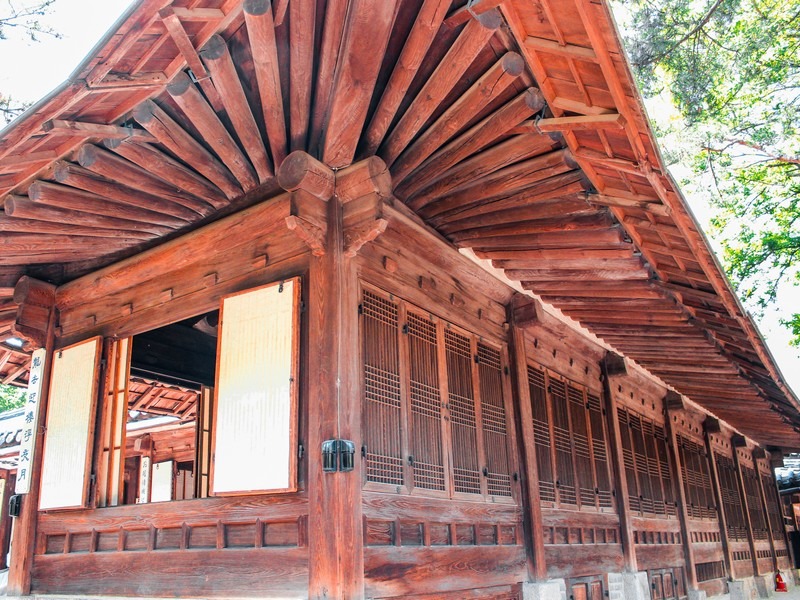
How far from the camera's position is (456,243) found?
23.8ft

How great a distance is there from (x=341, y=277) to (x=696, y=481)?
37.7 feet

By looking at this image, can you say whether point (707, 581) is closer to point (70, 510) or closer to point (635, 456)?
point (635, 456)

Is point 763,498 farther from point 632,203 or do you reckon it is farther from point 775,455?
point 632,203

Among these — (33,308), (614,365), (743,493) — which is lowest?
(743,493)

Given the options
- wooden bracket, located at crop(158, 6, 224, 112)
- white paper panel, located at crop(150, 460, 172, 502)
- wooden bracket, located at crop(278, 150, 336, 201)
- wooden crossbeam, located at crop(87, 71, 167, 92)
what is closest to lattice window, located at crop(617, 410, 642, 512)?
wooden bracket, located at crop(278, 150, 336, 201)

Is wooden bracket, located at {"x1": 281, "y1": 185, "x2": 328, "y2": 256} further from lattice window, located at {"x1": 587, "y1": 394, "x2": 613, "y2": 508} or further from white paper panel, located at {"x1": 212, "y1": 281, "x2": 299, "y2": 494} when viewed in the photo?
lattice window, located at {"x1": 587, "y1": 394, "x2": 613, "y2": 508}

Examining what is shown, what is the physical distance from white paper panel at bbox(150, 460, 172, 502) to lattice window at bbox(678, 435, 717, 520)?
10.2m

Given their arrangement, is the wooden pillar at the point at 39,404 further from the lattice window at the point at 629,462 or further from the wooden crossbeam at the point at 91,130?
the lattice window at the point at 629,462

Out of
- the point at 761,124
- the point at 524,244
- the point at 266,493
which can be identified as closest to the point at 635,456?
the point at 524,244

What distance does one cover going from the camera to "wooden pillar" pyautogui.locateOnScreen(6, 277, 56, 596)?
6738 mm

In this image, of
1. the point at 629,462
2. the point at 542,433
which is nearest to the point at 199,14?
the point at 542,433

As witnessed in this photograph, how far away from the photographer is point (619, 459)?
1004cm

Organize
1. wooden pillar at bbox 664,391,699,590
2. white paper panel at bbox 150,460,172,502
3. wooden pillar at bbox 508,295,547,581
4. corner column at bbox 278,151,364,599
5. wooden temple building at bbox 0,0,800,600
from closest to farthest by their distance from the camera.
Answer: wooden temple building at bbox 0,0,800,600, corner column at bbox 278,151,364,599, wooden pillar at bbox 508,295,547,581, wooden pillar at bbox 664,391,699,590, white paper panel at bbox 150,460,172,502

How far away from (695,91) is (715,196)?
428 centimetres
